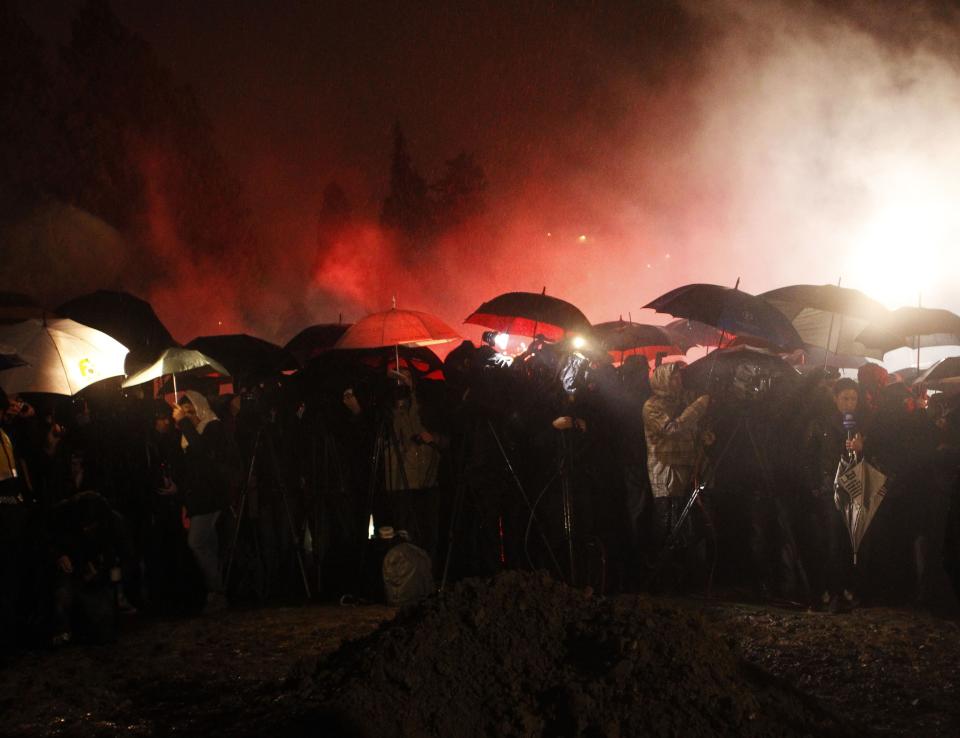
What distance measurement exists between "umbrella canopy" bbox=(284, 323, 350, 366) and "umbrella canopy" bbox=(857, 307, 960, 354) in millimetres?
6976

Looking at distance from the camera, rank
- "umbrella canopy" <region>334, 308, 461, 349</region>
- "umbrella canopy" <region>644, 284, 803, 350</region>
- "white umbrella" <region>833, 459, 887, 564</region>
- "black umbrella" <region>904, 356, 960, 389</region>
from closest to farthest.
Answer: "white umbrella" <region>833, 459, 887, 564</region>
"umbrella canopy" <region>644, 284, 803, 350</region>
"umbrella canopy" <region>334, 308, 461, 349</region>
"black umbrella" <region>904, 356, 960, 389</region>

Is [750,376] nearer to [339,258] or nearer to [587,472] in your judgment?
[587,472]

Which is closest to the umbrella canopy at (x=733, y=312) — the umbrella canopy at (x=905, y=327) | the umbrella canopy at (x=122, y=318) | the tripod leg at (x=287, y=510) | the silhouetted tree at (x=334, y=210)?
the umbrella canopy at (x=905, y=327)

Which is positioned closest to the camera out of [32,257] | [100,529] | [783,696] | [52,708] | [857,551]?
[783,696]

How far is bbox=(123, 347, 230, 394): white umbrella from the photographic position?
346 inches

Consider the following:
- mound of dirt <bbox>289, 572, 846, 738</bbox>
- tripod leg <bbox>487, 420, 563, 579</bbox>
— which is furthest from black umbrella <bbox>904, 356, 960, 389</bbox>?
mound of dirt <bbox>289, 572, 846, 738</bbox>

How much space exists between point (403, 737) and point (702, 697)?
1510 millimetres

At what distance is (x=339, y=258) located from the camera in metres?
45.0

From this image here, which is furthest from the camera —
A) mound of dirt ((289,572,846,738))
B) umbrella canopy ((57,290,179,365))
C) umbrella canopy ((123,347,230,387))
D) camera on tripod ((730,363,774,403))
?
umbrella canopy ((57,290,179,365))

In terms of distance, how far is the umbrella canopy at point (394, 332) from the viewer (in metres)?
9.34

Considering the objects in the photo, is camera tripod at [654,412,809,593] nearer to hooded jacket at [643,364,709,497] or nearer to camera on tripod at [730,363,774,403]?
hooded jacket at [643,364,709,497]

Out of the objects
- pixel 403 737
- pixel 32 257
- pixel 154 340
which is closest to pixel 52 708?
pixel 403 737

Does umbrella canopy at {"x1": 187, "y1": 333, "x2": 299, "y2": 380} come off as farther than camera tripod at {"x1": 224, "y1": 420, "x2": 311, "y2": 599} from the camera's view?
Yes

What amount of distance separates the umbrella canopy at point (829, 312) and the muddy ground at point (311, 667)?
385 centimetres
